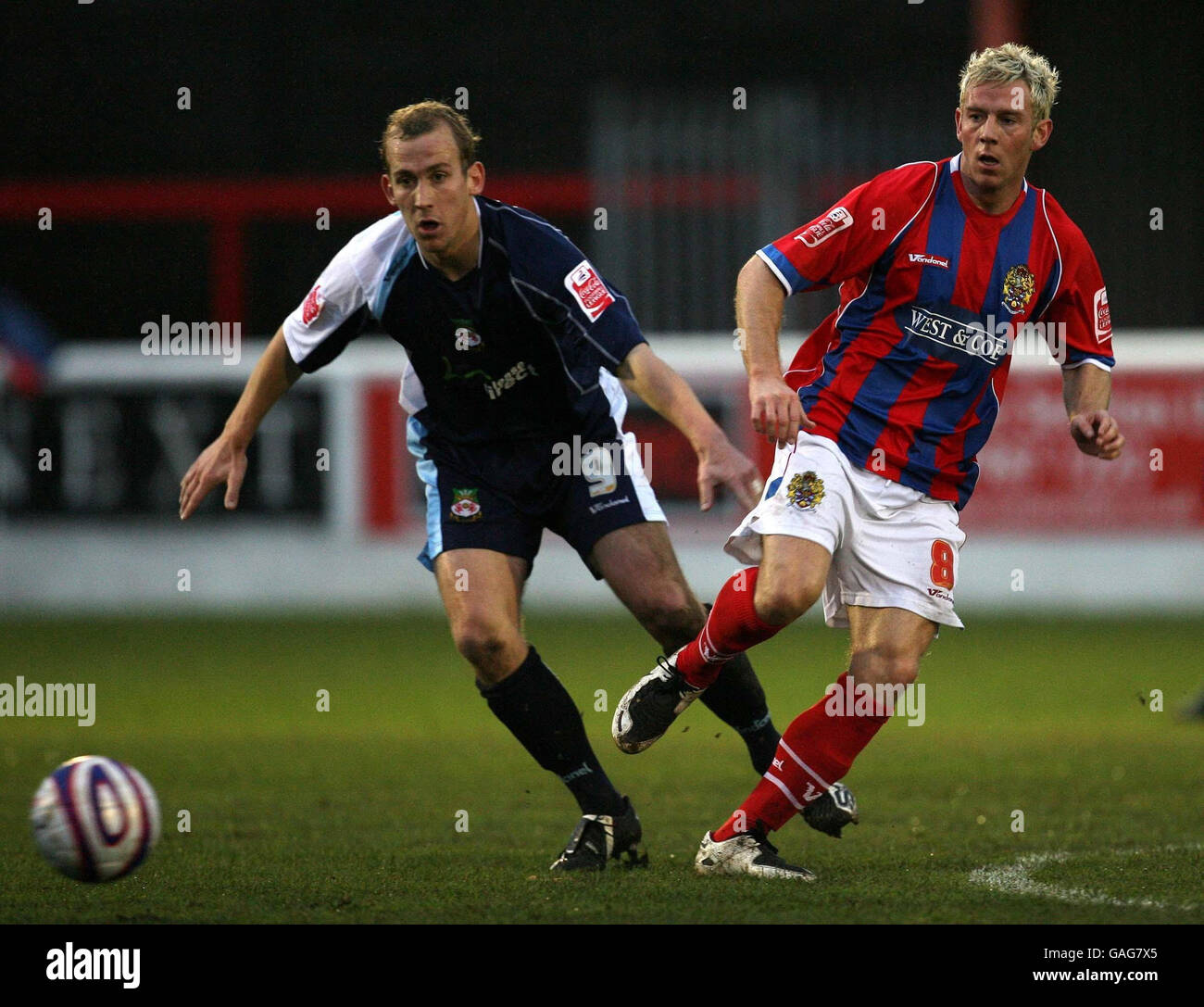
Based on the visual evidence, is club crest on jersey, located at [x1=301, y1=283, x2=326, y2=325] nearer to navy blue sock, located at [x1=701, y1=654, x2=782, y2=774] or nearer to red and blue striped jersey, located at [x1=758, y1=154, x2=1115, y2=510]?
red and blue striped jersey, located at [x1=758, y1=154, x2=1115, y2=510]

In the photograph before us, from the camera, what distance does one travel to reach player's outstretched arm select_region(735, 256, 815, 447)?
4402 millimetres

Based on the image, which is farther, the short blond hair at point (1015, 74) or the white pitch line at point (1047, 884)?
the short blond hair at point (1015, 74)

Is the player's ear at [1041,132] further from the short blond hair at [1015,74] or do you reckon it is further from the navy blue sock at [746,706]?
the navy blue sock at [746,706]

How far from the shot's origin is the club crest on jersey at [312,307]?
16.9 feet

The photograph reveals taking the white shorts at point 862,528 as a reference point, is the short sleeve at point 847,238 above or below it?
above

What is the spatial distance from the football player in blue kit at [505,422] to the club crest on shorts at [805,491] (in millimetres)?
507

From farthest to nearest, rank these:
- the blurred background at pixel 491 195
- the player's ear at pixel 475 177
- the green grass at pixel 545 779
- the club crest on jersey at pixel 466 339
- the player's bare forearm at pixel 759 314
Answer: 1. the blurred background at pixel 491 195
2. the club crest on jersey at pixel 466 339
3. the player's ear at pixel 475 177
4. the player's bare forearm at pixel 759 314
5. the green grass at pixel 545 779

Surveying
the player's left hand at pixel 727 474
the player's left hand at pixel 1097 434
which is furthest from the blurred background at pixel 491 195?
the player's left hand at pixel 727 474

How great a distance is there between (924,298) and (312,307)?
1741mm

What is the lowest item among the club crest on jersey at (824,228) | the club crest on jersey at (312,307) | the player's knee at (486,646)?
the player's knee at (486,646)

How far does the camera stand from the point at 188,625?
470 inches

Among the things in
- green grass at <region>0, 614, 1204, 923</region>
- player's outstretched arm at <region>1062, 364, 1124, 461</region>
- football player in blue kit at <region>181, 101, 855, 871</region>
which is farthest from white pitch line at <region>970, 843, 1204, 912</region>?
player's outstretched arm at <region>1062, 364, 1124, 461</region>

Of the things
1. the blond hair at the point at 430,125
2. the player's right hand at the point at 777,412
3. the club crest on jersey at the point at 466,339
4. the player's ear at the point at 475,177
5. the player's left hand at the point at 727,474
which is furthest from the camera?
the club crest on jersey at the point at 466,339

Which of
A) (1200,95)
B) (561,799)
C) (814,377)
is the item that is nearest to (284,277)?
(1200,95)
